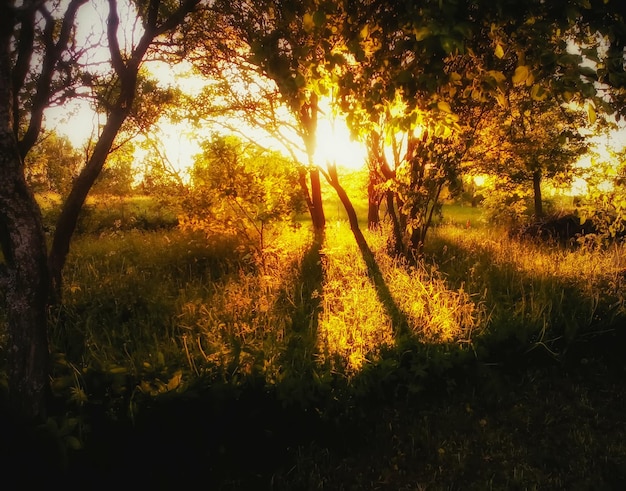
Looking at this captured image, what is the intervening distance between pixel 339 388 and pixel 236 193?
200 inches

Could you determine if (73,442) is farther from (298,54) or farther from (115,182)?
(115,182)

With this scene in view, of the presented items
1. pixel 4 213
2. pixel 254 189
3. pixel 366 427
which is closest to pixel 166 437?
pixel 366 427

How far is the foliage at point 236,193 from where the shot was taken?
805 centimetres

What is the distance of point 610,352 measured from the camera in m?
5.48

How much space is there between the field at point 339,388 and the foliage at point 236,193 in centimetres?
197

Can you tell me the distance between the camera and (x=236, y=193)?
8.09 meters

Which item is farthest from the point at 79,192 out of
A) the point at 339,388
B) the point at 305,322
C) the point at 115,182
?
the point at 115,182

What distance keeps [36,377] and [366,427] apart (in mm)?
3131

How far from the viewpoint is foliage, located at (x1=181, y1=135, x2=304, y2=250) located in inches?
317

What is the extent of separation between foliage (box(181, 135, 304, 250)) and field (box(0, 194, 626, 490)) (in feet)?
6.48

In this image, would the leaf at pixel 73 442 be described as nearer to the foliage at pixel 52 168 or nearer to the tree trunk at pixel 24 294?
the tree trunk at pixel 24 294

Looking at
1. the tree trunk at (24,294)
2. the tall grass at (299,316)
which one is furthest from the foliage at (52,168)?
the tree trunk at (24,294)

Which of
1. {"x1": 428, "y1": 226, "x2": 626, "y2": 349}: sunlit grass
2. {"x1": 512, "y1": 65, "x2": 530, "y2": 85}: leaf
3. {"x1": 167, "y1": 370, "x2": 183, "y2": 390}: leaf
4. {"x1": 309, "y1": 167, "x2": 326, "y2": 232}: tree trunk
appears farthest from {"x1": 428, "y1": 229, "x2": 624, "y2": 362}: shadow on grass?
{"x1": 309, "y1": 167, "x2": 326, "y2": 232}: tree trunk

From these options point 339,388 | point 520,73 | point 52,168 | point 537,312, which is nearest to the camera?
point 520,73
